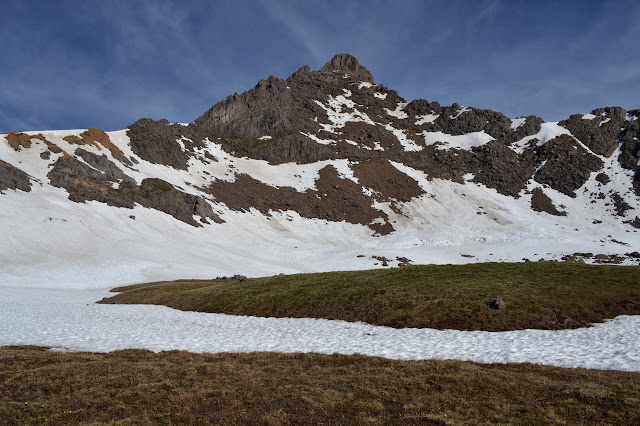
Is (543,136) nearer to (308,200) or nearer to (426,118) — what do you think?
(426,118)

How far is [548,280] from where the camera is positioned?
29.6 metres

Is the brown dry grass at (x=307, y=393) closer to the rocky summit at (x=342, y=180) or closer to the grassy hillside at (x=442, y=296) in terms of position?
the grassy hillside at (x=442, y=296)

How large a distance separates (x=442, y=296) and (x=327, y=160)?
120 metres

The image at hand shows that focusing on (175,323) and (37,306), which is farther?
(37,306)

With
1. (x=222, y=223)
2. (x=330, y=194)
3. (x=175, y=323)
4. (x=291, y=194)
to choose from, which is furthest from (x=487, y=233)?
(x=175, y=323)

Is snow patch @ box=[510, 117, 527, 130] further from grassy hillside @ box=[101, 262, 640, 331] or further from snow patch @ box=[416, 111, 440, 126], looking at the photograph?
grassy hillside @ box=[101, 262, 640, 331]

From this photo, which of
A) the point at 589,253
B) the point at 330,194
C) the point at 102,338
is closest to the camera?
the point at 102,338

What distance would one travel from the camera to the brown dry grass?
410 inches

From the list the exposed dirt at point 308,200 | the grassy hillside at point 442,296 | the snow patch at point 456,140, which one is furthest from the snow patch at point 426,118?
the grassy hillside at point 442,296

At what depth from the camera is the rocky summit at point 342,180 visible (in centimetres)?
8231

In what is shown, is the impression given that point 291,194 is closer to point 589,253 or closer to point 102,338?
point 589,253

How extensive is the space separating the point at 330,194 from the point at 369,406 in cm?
11305

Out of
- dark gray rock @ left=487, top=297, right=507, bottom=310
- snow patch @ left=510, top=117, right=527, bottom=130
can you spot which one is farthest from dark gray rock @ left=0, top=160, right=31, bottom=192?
snow patch @ left=510, top=117, right=527, bottom=130

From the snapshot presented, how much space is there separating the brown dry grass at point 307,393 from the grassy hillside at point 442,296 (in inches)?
349
